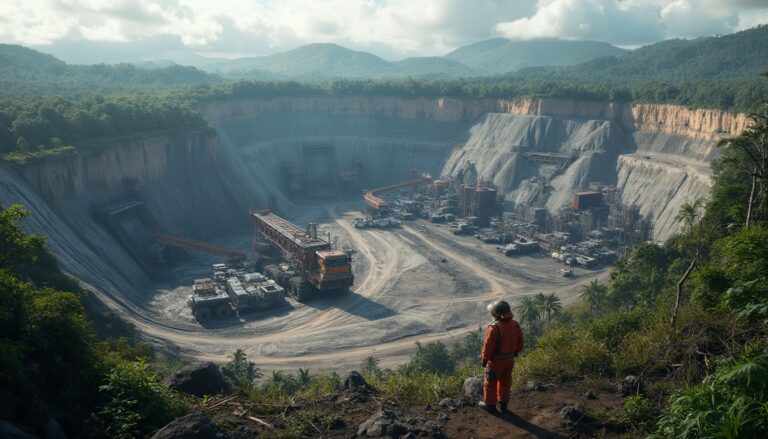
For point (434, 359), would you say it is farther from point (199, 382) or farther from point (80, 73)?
point (80, 73)

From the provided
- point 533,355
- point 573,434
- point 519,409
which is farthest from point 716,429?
point 533,355

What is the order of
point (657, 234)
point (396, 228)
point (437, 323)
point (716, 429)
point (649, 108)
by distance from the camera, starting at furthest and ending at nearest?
point (649, 108)
point (396, 228)
point (657, 234)
point (437, 323)
point (716, 429)

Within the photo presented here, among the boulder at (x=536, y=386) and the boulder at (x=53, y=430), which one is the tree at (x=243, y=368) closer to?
the boulder at (x=53, y=430)

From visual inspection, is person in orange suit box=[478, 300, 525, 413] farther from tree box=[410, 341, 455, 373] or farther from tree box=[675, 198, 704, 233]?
tree box=[675, 198, 704, 233]

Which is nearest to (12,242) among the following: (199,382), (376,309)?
(199,382)

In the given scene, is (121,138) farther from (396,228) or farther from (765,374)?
(765,374)
